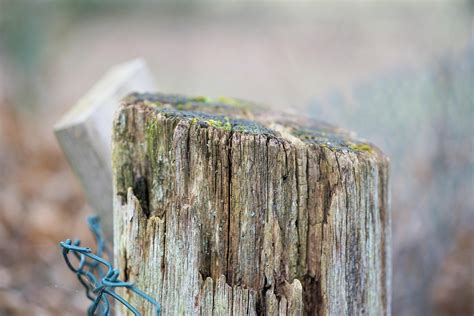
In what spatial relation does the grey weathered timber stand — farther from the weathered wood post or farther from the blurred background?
the weathered wood post

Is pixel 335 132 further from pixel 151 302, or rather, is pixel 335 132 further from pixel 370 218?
pixel 151 302

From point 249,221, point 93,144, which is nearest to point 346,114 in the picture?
point 93,144

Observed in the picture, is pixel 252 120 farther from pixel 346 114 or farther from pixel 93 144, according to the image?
pixel 346 114

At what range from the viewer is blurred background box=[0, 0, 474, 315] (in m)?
3.65

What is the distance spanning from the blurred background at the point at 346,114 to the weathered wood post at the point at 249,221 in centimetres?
53

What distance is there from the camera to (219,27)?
56.7ft

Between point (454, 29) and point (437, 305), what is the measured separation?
96.6 inches

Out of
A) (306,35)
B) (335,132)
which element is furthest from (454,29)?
(306,35)

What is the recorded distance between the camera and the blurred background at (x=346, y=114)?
144 inches

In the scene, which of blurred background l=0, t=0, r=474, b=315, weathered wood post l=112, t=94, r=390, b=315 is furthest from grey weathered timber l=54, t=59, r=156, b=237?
weathered wood post l=112, t=94, r=390, b=315

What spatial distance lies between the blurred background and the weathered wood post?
1.73 feet

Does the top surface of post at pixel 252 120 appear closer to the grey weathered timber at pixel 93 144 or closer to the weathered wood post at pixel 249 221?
the weathered wood post at pixel 249 221

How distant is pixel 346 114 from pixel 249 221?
225cm

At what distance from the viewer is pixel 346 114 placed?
3.45m
